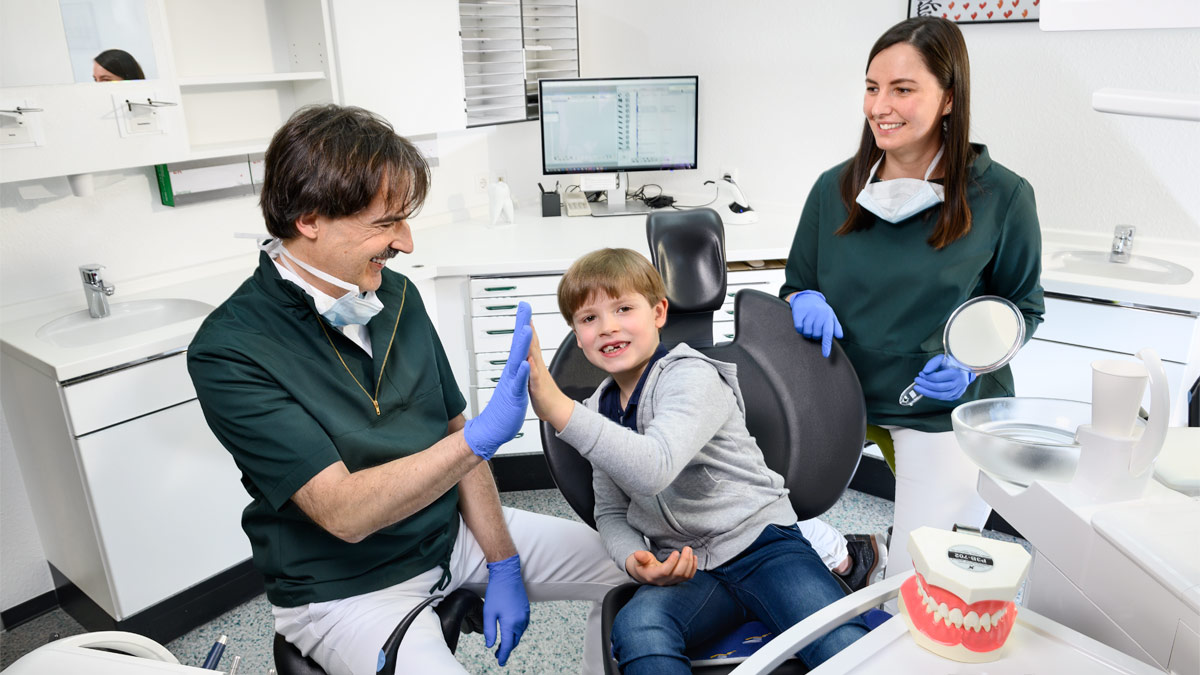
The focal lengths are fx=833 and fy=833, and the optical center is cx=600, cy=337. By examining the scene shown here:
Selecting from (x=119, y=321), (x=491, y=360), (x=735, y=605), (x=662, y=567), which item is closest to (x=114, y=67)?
(x=119, y=321)

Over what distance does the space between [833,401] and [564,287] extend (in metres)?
0.52

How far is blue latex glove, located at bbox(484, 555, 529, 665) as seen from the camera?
143cm

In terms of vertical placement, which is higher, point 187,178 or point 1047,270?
point 187,178

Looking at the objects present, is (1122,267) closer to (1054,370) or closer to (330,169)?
(1054,370)

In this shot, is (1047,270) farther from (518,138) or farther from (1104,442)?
(518,138)

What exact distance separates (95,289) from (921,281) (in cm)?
203

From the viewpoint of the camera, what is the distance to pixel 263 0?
259 cm

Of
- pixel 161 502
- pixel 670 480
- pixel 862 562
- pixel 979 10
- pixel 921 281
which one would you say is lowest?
pixel 161 502

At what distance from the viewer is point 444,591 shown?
1.50 meters

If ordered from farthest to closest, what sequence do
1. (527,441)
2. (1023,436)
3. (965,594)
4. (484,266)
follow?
(527,441), (484,266), (1023,436), (965,594)

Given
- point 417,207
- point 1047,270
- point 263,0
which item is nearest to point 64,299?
point 263,0

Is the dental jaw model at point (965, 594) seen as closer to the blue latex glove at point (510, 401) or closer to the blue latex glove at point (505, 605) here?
the blue latex glove at point (510, 401)

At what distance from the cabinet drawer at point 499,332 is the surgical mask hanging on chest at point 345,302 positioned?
1.26m

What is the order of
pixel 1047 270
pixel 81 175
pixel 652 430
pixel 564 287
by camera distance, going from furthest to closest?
pixel 1047 270, pixel 81 175, pixel 564 287, pixel 652 430
